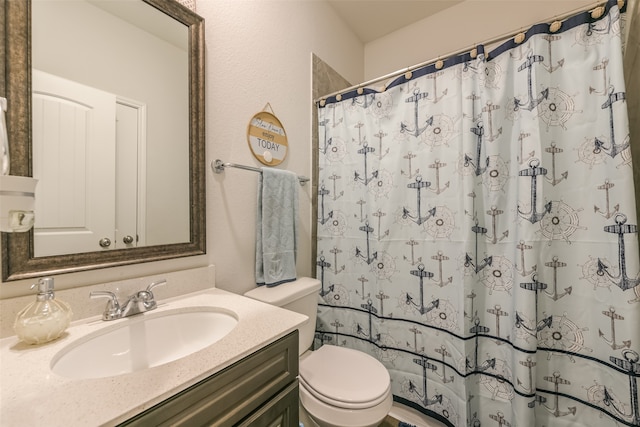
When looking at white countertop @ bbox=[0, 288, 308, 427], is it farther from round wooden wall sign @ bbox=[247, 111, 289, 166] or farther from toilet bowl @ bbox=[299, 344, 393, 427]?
round wooden wall sign @ bbox=[247, 111, 289, 166]

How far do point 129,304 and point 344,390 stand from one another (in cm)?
88

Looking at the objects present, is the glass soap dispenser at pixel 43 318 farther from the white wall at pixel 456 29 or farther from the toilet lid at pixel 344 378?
the white wall at pixel 456 29

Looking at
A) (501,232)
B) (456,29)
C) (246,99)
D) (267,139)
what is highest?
(456,29)

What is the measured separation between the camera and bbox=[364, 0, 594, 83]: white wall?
61.6 inches

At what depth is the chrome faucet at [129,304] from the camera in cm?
77

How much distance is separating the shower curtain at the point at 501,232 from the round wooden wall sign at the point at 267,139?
0.42 meters

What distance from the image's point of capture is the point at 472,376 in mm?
1215

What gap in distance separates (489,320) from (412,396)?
0.62m

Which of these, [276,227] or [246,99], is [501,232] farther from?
[246,99]

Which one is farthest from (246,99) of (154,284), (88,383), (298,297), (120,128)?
(88,383)

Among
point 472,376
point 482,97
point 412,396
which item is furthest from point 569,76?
point 412,396

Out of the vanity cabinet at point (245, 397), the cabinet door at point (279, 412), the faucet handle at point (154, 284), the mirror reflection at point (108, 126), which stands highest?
the mirror reflection at point (108, 126)

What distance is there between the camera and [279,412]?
714 millimetres

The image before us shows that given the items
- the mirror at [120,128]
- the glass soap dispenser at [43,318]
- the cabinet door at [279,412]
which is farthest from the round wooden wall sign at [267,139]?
the cabinet door at [279,412]
